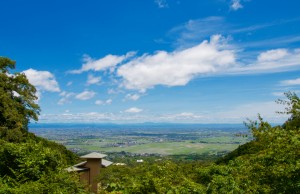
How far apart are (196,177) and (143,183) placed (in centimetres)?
1025

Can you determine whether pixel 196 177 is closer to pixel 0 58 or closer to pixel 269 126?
pixel 269 126

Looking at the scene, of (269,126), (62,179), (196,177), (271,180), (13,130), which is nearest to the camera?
(269,126)

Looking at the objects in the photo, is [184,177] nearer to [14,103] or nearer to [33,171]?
[33,171]

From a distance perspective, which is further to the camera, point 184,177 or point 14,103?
point 14,103

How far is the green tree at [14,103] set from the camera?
29.2 metres

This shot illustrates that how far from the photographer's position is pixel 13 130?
96.6 ft

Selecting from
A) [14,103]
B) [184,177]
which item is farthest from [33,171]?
[14,103]

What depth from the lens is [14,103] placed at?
30.4 meters

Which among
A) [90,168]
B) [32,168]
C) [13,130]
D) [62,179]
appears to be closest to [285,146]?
[62,179]

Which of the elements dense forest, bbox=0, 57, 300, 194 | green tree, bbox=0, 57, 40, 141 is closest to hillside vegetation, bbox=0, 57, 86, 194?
dense forest, bbox=0, 57, 300, 194

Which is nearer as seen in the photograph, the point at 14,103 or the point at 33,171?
the point at 33,171

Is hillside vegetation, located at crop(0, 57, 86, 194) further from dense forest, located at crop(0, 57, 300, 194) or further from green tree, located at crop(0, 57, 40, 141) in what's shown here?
green tree, located at crop(0, 57, 40, 141)

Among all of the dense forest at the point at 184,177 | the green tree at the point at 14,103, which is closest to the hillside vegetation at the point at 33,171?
the dense forest at the point at 184,177

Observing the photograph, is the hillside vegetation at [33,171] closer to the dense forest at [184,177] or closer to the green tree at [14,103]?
the dense forest at [184,177]
